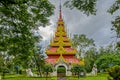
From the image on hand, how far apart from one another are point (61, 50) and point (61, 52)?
52 centimetres

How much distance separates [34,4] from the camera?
11.3 meters

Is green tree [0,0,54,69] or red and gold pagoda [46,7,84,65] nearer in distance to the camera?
green tree [0,0,54,69]

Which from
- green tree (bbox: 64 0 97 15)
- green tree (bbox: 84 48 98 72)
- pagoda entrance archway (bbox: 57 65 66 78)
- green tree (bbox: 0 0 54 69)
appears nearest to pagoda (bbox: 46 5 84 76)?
pagoda entrance archway (bbox: 57 65 66 78)

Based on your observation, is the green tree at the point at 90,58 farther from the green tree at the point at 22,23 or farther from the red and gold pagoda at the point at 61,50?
the green tree at the point at 22,23

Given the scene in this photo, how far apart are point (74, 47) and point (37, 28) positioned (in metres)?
42.8

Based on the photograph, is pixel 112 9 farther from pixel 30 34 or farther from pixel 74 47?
pixel 74 47

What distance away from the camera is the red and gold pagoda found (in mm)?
50125

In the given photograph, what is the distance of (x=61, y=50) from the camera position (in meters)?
51.3

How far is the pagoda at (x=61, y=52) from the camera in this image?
49375 millimetres

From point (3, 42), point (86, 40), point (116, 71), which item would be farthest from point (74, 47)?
point (3, 42)

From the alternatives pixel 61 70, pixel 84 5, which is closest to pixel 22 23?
pixel 84 5

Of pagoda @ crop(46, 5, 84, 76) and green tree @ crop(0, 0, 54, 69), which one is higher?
pagoda @ crop(46, 5, 84, 76)

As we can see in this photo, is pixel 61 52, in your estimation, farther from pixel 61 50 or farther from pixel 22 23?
pixel 22 23

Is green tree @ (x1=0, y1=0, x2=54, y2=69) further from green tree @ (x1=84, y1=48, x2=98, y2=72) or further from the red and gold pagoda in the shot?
green tree @ (x1=84, y1=48, x2=98, y2=72)
